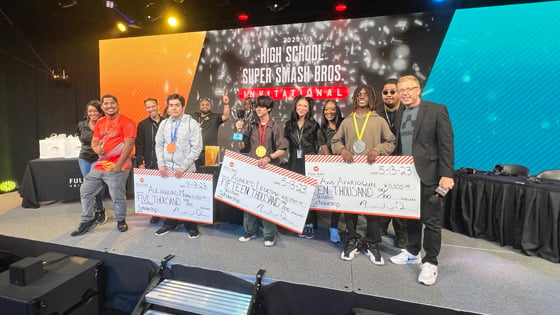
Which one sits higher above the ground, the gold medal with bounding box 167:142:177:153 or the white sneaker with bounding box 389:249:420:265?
the gold medal with bounding box 167:142:177:153

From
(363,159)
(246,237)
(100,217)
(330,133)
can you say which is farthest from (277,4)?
(100,217)

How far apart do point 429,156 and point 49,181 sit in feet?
15.8

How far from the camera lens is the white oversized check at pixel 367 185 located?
6.49ft

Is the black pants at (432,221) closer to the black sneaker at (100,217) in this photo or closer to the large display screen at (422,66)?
the large display screen at (422,66)

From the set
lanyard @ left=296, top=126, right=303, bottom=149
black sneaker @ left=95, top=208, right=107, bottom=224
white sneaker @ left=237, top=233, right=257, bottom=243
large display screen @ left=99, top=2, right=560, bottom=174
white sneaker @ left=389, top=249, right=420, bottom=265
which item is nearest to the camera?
white sneaker @ left=389, top=249, right=420, bottom=265

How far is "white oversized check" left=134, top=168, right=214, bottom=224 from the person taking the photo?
2465mm

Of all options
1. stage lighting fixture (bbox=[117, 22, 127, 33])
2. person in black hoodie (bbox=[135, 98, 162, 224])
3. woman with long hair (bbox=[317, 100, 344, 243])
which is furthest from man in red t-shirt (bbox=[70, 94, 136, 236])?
stage lighting fixture (bbox=[117, 22, 127, 33])

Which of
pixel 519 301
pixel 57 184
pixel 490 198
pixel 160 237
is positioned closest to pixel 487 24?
pixel 490 198

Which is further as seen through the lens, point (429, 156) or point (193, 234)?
point (193, 234)

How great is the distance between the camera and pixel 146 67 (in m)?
4.98

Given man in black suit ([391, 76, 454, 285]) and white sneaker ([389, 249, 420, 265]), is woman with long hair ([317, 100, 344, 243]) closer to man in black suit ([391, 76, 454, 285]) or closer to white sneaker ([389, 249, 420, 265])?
white sneaker ([389, 249, 420, 265])

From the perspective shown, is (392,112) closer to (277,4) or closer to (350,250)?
(350,250)

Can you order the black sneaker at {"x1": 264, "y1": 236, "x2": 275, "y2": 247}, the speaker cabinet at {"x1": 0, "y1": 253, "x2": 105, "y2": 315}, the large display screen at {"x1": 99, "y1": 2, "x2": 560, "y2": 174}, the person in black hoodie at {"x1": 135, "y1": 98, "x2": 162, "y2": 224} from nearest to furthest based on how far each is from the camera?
the speaker cabinet at {"x1": 0, "y1": 253, "x2": 105, "y2": 315} < the black sneaker at {"x1": 264, "y1": 236, "x2": 275, "y2": 247} < the person in black hoodie at {"x1": 135, "y1": 98, "x2": 162, "y2": 224} < the large display screen at {"x1": 99, "y1": 2, "x2": 560, "y2": 174}

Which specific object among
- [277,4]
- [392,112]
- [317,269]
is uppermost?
[277,4]
